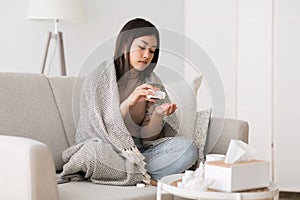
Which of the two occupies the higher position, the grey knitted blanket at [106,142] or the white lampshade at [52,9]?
the white lampshade at [52,9]

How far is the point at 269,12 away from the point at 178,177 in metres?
2.06

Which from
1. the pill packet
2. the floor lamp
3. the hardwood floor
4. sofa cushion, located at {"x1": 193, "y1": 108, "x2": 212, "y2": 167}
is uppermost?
the floor lamp

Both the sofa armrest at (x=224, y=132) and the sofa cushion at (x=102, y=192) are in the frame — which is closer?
the sofa cushion at (x=102, y=192)

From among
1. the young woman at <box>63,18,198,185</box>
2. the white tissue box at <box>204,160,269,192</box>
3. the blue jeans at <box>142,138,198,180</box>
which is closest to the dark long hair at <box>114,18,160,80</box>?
the young woman at <box>63,18,198,185</box>

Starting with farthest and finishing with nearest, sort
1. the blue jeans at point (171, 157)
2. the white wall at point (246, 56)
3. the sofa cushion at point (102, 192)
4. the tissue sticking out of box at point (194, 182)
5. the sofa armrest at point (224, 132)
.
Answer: the white wall at point (246, 56)
the sofa armrest at point (224, 132)
the blue jeans at point (171, 157)
the sofa cushion at point (102, 192)
the tissue sticking out of box at point (194, 182)

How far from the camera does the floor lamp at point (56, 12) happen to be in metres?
3.91

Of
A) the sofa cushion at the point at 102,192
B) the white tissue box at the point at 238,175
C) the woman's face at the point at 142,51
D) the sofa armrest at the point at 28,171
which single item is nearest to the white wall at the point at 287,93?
the sofa cushion at the point at 102,192

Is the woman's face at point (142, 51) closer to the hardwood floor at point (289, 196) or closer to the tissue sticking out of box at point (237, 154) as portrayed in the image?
the tissue sticking out of box at point (237, 154)

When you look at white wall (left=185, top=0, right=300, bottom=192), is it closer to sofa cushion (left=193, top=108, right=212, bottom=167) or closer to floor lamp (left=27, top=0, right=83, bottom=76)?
floor lamp (left=27, top=0, right=83, bottom=76)

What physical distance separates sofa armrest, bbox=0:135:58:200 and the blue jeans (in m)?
0.58

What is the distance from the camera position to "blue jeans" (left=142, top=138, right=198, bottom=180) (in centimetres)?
256

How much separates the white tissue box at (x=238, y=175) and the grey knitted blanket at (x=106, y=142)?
0.52 meters

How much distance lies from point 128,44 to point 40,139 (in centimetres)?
60

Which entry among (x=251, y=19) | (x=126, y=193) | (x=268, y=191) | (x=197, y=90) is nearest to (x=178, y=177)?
(x=126, y=193)
